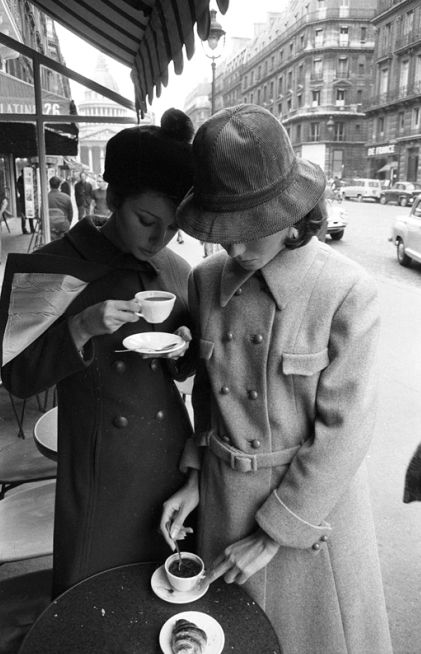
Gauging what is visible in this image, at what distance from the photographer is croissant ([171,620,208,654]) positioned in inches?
44.6

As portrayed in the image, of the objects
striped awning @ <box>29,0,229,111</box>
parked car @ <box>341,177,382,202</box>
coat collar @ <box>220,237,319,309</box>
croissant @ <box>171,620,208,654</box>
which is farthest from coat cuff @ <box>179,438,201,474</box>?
parked car @ <box>341,177,382,202</box>

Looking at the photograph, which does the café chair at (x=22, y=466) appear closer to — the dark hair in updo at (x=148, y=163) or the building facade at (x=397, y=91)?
the dark hair in updo at (x=148, y=163)

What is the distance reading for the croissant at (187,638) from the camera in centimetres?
113

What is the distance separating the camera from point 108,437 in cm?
150

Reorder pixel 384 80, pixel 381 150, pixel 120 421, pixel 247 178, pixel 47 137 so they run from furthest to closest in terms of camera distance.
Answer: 1. pixel 381 150
2. pixel 384 80
3. pixel 47 137
4. pixel 120 421
5. pixel 247 178

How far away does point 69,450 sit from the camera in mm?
1525

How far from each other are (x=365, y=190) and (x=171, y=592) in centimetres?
3938

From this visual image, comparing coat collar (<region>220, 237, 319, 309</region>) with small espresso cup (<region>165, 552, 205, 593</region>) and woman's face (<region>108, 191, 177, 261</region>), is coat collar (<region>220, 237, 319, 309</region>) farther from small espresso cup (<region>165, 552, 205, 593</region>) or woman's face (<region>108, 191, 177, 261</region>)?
small espresso cup (<region>165, 552, 205, 593</region>)

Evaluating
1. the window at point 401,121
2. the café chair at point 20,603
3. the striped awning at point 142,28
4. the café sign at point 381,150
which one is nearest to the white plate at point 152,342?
the striped awning at point 142,28

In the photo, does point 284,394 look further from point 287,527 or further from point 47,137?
point 47,137

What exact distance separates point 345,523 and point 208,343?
0.55m

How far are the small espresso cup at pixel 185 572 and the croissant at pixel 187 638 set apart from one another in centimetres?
9

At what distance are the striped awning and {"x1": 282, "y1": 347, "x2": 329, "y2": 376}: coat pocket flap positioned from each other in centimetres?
93

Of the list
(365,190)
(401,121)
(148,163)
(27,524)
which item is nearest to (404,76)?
(401,121)
